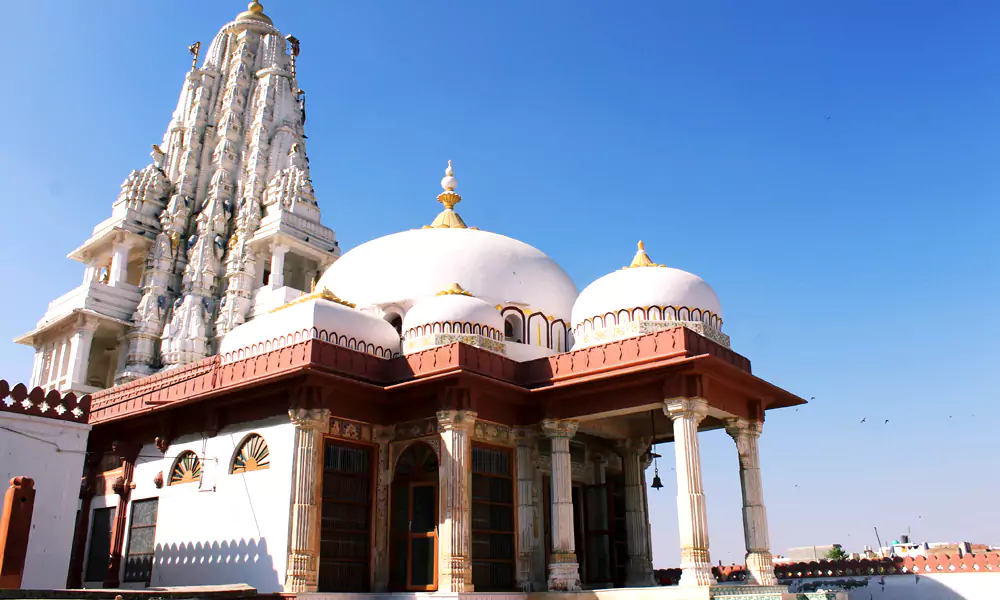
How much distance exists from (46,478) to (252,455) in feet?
11.5

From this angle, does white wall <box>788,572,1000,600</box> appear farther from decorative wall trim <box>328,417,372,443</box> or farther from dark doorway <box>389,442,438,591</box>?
decorative wall trim <box>328,417,372,443</box>

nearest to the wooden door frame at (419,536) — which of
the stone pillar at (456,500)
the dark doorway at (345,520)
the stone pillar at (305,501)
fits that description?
the stone pillar at (456,500)

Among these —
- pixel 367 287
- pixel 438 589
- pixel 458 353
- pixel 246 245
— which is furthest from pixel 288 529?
pixel 246 245

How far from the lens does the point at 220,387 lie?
55.1ft

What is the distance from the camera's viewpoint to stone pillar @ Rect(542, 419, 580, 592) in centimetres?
1630

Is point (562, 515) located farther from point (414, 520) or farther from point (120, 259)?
point (120, 259)

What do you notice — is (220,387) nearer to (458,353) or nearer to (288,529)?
(288,529)

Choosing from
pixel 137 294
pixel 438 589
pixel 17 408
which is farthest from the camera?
pixel 137 294

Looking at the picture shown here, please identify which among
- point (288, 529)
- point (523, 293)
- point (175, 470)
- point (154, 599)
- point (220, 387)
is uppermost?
point (523, 293)

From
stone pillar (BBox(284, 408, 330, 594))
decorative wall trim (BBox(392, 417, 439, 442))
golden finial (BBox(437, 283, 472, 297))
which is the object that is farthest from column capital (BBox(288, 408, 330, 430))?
golden finial (BBox(437, 283, 472, 297))

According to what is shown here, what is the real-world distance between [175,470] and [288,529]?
14.5 feet

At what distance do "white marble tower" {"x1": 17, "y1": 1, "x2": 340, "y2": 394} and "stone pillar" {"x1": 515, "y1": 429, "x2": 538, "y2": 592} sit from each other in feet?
57.9

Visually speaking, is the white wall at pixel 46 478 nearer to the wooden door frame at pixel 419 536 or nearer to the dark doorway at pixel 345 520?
the dark doorway at pixel 345 520

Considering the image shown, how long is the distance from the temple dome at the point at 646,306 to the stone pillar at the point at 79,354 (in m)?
22.2
